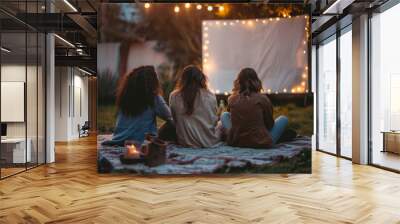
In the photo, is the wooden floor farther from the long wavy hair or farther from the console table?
the long wavy hair

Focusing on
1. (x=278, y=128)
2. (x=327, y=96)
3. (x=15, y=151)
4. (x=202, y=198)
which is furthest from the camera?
(x=327, y=96)

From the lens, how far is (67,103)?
15820mm

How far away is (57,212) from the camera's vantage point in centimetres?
429

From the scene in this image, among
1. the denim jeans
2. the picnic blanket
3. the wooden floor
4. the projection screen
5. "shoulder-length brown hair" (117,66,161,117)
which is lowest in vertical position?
the wooden floor

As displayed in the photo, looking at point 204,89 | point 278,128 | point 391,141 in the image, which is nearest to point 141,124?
point 204,89

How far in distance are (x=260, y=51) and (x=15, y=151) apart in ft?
16.0

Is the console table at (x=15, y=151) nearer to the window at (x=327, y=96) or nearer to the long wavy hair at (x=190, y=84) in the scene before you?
the long wavy hair at (x=190, y=84)

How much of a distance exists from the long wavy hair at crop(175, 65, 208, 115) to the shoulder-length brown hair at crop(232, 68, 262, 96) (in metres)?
0.55

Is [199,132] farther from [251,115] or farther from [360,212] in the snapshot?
[360,212]

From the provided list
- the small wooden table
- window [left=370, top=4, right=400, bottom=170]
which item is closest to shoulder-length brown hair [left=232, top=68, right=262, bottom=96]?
window [left=370, top=4, right=400, bottom=170]

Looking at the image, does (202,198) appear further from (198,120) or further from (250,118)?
(250,118)

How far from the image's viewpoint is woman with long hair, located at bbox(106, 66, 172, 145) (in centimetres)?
654

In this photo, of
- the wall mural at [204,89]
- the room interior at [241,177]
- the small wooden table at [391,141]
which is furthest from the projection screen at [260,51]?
the small wooden table at [391,141]

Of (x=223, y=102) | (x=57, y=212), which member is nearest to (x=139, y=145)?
(x=223, y=102)
